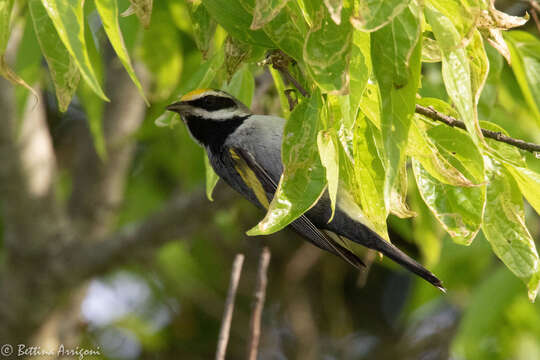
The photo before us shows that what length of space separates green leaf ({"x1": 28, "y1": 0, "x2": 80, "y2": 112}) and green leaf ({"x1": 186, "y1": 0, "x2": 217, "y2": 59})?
40 cm

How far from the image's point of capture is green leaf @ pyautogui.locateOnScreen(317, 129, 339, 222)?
142 centimetres

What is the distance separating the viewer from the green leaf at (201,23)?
1.87 m

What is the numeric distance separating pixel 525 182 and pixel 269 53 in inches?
31.7

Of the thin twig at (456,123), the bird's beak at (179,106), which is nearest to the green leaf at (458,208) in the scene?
the thin twig at (456,123)

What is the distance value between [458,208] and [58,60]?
997mm

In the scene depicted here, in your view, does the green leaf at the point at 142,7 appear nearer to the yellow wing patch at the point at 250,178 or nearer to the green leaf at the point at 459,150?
the green leaf at the point at 459,150

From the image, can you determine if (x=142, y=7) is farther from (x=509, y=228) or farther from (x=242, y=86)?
(x=509, y=228)

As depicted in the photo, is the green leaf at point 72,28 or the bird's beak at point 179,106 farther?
the bird's beak at point 179,106

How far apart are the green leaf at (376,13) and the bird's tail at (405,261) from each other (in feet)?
3.43

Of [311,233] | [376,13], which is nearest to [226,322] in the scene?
[311,233]

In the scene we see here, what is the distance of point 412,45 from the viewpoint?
4.34 ft

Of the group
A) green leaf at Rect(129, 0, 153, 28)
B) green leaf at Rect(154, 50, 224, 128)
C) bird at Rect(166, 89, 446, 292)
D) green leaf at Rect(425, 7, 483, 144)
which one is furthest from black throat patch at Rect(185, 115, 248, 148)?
green leaf at Rect(425, 7, 483, 144)

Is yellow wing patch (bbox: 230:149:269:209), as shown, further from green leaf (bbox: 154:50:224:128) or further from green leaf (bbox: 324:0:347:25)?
green leaf (bbox: 324:0:347:25)

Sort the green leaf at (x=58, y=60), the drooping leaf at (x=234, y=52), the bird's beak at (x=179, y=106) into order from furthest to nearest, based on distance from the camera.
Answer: the bird's beak at (x=179, y=106)
the drooping leaf at (x=234, y=52)
the green leaf at (x=58, y=60)
